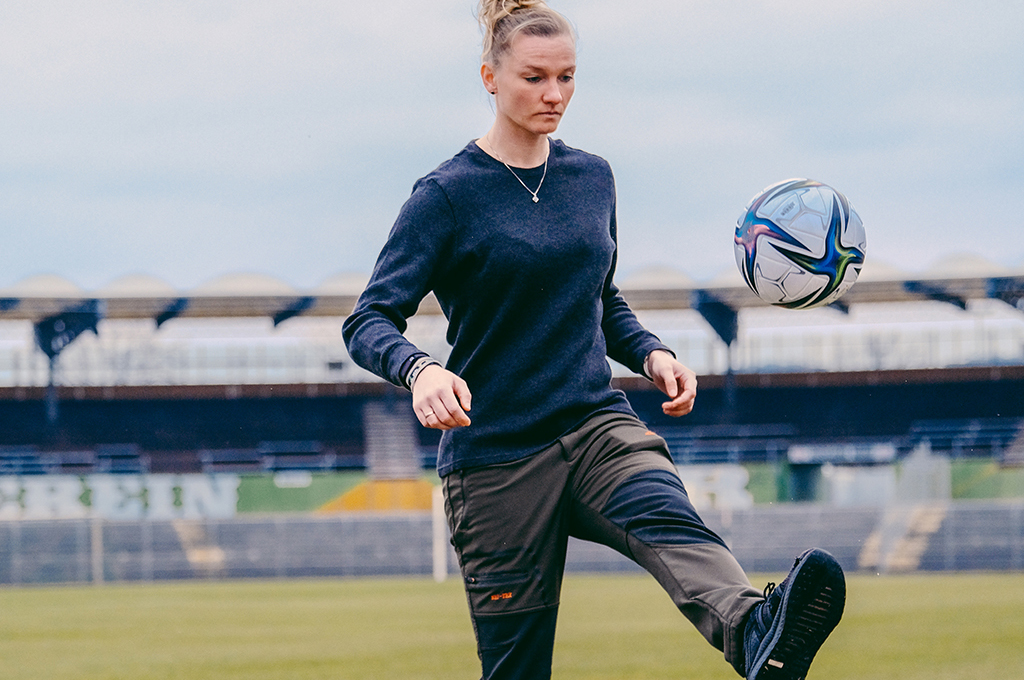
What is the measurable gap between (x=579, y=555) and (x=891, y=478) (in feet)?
19.0

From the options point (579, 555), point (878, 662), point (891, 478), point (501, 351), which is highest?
point (501, 351)

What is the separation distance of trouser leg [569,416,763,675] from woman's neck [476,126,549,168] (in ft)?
2.12

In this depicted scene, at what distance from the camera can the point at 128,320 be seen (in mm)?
30547

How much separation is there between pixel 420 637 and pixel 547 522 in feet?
22.8

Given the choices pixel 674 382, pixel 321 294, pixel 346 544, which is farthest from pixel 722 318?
pixel 674 382

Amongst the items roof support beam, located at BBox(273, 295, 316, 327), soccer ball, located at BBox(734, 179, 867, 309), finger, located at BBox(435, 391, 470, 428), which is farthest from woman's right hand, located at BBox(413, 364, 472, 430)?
roof support beam, located at BBox(273, 295, 316, 327)

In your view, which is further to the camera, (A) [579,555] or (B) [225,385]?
(B) [225,385]

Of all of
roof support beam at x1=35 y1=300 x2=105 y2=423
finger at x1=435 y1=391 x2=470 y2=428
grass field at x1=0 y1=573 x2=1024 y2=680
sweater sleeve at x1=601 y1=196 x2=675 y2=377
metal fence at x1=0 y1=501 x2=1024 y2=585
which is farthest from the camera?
roof support beam at x1=35 y1=300 x2=105 y2=423

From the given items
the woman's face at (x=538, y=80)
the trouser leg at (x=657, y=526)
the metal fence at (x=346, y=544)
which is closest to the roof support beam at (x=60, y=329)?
the metal fence at (x=346, y=544)

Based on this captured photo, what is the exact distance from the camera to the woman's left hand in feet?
8.63

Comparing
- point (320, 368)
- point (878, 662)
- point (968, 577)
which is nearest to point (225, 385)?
point (320, 368)

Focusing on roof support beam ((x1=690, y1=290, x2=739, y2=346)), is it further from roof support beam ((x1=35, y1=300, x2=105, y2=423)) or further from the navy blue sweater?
the navy blue sweater

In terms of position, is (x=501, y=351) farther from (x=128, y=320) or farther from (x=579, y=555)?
(x=128, y=320)

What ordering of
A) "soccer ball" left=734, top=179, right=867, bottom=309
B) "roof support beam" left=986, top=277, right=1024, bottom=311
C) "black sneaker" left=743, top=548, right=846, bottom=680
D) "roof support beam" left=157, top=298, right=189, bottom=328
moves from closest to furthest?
"black sneaker" left=743, top=548, right=846, bottom=680
"soccer ball" left=734, top=179, right=867, bottom=309
"roof support beam" left=986, top=277, right=1024, bottom=311
"roof support beam" left=157, top=298, right=189, bottom=328
